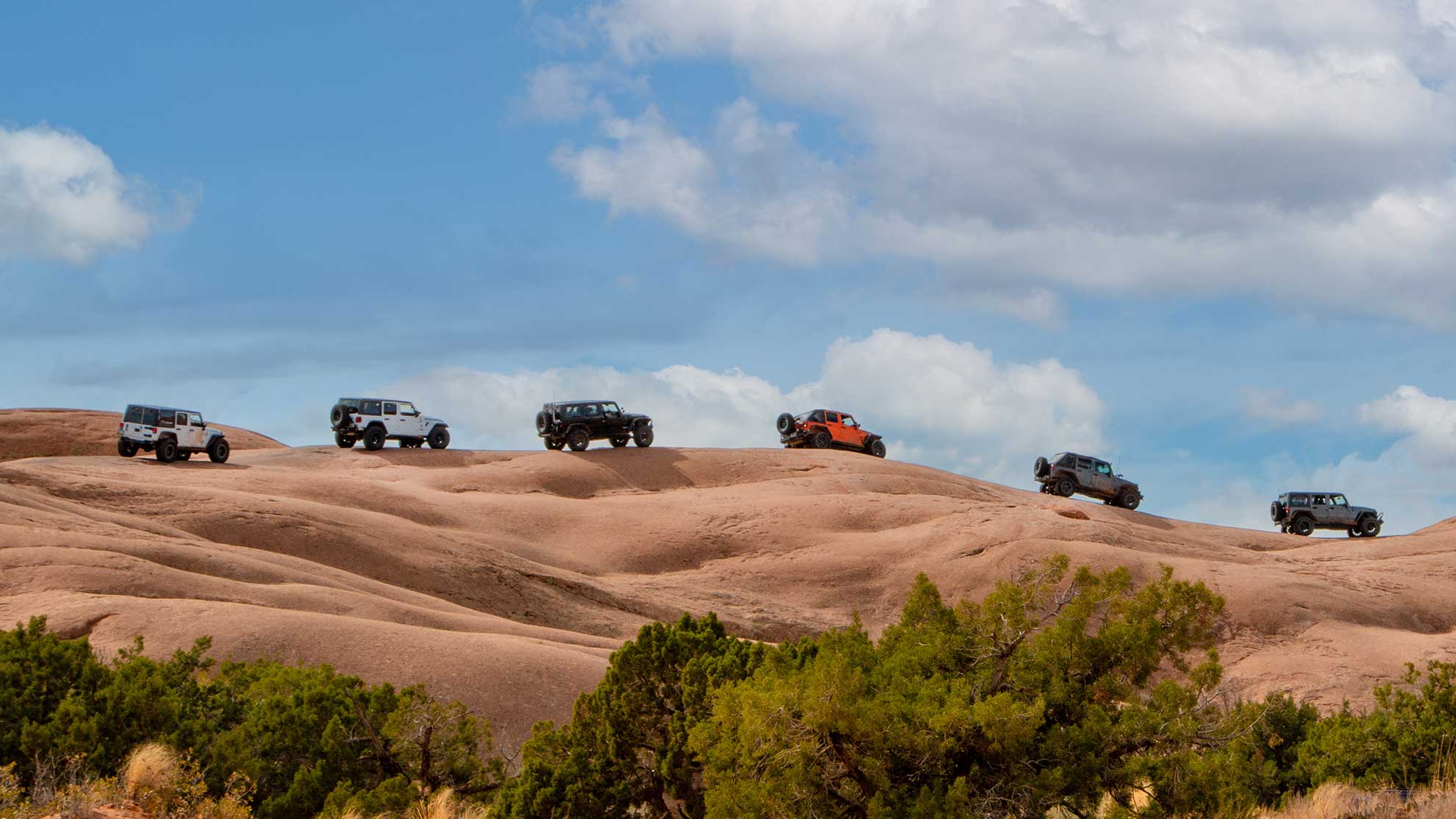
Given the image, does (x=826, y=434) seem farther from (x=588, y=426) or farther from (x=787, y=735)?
(x=787, y=735)

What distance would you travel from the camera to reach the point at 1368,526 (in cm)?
5325

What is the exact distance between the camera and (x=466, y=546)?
33.5 meters

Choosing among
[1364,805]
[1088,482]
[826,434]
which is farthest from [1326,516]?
[1364,805]

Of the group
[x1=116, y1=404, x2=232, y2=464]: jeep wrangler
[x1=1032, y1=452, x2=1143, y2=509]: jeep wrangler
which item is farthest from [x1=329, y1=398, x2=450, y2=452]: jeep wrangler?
[x1=1032, y1=452, x2=1143, y2=509]: jeep wrangler

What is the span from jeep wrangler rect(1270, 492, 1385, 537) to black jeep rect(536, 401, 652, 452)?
2660 cm

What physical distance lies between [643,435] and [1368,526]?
2971cm

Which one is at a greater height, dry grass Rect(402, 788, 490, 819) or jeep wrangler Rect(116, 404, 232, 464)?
jeep wrangler Rect(116, 404, 232, 464)

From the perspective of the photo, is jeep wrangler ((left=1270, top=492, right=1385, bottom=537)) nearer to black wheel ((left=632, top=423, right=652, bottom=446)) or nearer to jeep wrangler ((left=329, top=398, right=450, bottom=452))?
black wheel ((left=632, top=423, right=652, bottom=446))

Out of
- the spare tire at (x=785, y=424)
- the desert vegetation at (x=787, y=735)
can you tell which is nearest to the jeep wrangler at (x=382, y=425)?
the spare tire at (x=785, y=424)

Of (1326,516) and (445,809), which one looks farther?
(1326,516)

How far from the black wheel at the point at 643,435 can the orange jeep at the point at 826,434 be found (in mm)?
6535

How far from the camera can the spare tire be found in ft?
184

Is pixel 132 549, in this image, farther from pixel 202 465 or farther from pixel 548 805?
pixel 202 465

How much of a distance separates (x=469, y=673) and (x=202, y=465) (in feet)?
93.5
